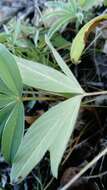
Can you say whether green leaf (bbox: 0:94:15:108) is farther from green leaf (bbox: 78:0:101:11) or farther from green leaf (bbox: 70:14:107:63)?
green leaf (bbox: 78:0:101:11)

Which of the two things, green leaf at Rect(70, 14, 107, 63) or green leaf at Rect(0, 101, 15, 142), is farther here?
green leaf at Rect(70, 14, 107, 63)

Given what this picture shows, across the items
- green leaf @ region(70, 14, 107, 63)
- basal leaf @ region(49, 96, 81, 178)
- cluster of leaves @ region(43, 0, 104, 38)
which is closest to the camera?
basal leaf @ region(49, 96, 81, 178)

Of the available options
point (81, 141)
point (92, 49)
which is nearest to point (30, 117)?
point (81, 141)

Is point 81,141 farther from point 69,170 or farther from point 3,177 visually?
point 3,177

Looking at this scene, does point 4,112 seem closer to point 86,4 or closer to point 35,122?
point 35,122

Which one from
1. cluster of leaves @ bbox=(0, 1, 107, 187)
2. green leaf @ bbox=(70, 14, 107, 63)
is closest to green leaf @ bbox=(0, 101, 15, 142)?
cluster of leaves @ bbox=(0, 1, 107, 187)
